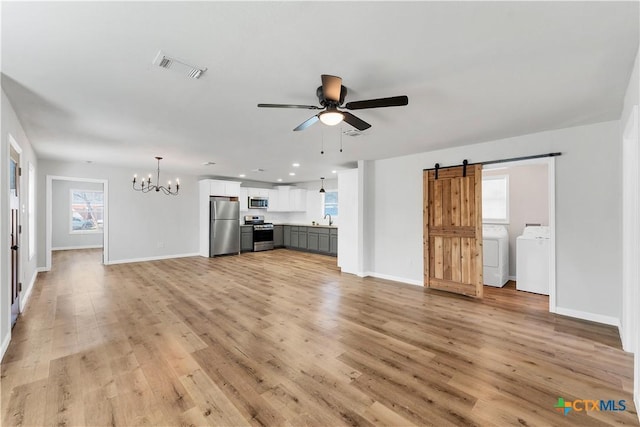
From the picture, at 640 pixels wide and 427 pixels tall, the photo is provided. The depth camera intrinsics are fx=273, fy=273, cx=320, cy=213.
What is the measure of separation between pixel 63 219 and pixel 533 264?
13.0 m

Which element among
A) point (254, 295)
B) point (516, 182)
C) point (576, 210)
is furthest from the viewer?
point (516, 182)

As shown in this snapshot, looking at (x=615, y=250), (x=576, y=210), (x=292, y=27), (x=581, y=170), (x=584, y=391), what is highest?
(x=292, y=27)

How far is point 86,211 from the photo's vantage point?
31.6ft

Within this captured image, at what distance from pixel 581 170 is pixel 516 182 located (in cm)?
215

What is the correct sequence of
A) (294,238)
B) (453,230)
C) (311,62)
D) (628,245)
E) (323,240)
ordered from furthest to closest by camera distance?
1. (294,238)
2. (323,240)
3. (453,230)
4. (628,245)
5. (311,62)

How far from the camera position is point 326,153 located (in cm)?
504

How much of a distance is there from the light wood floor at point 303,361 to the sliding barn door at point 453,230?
40cm

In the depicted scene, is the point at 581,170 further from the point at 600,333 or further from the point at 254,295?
the point at 254,295

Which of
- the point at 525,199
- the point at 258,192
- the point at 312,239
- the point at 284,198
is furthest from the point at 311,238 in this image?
the point at 525,199

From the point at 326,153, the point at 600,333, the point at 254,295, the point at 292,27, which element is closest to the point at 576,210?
the point at 600,333

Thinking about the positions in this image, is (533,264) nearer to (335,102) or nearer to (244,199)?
(335,102)

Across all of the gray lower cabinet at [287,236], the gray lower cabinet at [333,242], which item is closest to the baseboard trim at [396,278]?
the gray lower cabinet at [333,242]

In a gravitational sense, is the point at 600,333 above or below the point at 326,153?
below

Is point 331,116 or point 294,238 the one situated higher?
point 331,116
